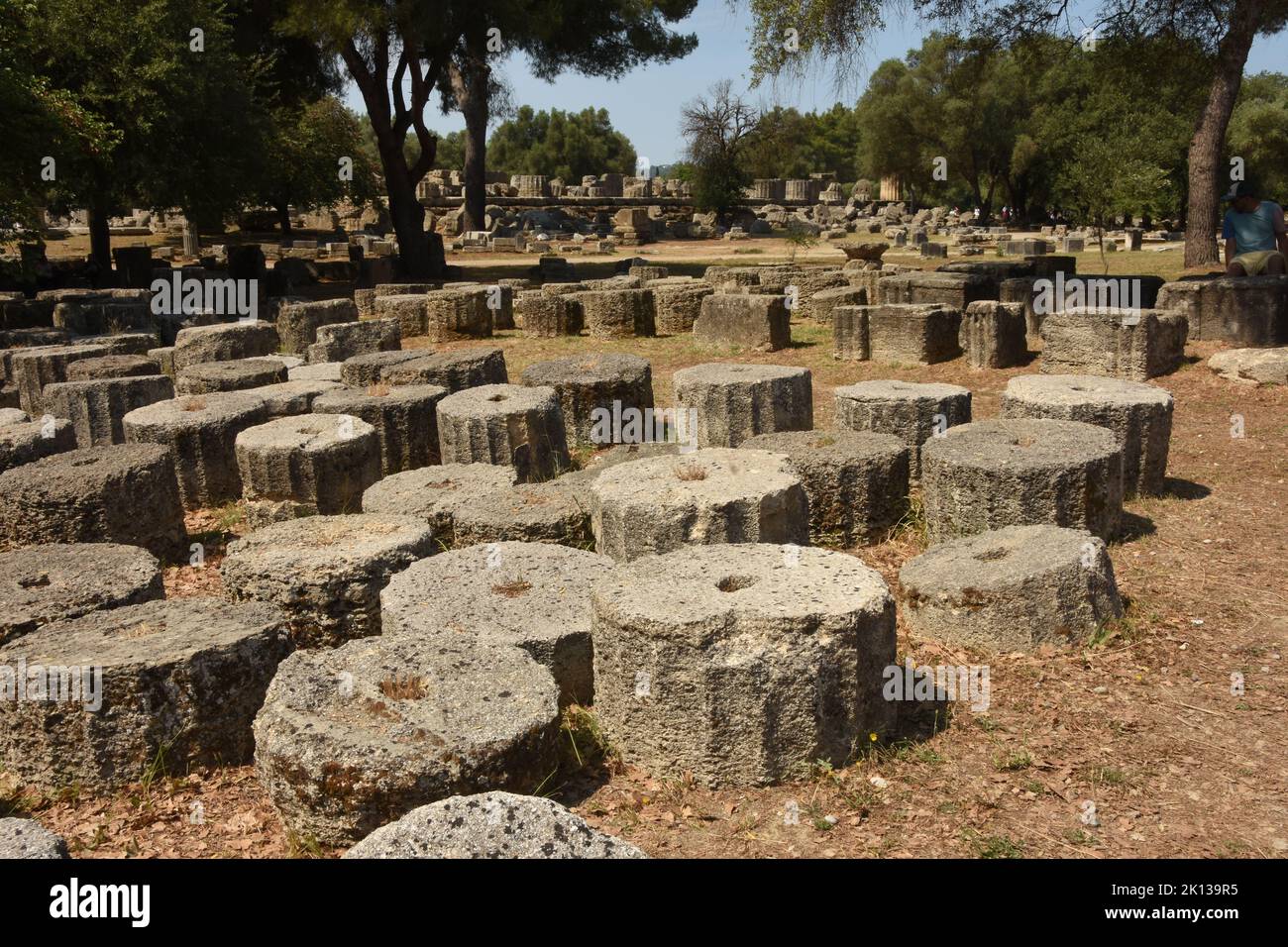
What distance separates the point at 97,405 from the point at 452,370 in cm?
273

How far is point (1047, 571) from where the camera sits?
480cm

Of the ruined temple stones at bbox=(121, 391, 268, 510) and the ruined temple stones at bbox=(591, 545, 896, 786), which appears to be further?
the ruined temple stones at bbox=(121, 391, 268, 510)

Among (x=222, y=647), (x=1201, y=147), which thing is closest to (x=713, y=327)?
(x=1201, y=147)

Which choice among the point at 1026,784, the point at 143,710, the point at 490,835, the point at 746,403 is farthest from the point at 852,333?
the point at 490,835

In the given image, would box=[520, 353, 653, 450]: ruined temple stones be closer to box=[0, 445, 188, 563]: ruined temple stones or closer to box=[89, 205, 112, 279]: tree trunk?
box=[0, 445, 188, 563]: ruined temple stones

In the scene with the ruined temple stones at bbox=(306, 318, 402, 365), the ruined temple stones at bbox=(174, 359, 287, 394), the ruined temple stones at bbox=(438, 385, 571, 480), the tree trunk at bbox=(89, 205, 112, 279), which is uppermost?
the tree trunk at bbox=(89, 205, 112, 279)

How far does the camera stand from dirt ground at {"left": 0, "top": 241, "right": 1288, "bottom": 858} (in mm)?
3547

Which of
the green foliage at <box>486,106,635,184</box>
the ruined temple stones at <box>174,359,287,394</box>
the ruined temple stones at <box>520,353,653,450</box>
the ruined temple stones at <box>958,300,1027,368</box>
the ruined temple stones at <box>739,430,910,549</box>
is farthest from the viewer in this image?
the green foliage at <box>486,106,635,184</box>

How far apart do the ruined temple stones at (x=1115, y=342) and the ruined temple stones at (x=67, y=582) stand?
7.60m

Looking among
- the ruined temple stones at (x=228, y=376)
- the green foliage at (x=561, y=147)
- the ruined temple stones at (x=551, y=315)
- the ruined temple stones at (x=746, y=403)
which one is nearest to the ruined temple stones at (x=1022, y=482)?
the ruined temple stones at (x=746, y=403)

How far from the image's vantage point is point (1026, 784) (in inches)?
151

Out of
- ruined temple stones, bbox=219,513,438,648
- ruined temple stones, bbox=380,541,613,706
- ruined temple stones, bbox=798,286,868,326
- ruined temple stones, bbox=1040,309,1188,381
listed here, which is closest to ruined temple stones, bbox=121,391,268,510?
ruined temple stones, bbox=219,513,438,648

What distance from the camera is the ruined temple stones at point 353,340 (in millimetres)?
11461

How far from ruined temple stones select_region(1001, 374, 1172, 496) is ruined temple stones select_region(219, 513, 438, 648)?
3700 mm
